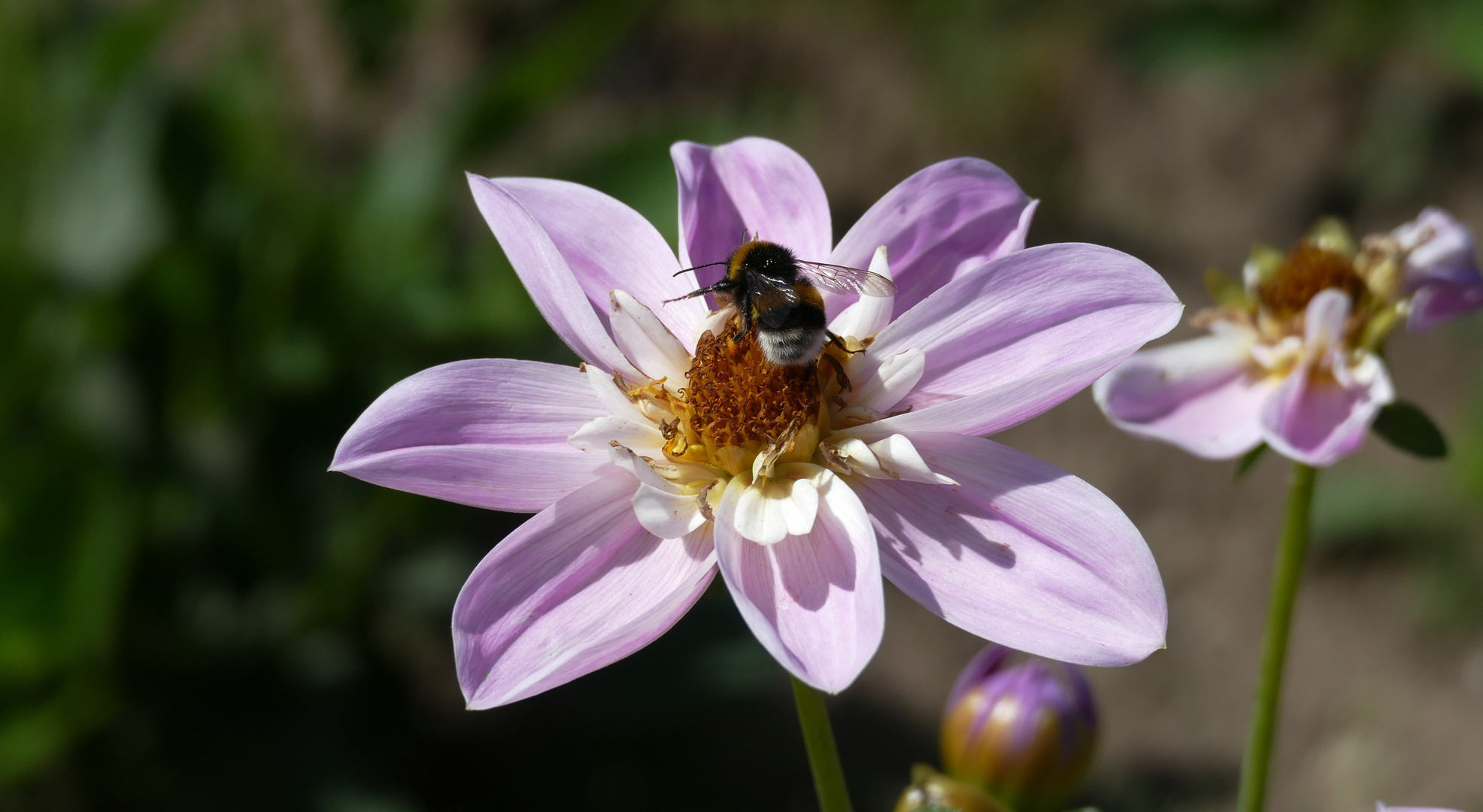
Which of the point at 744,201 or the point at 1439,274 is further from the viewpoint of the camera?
the point at 1439,274

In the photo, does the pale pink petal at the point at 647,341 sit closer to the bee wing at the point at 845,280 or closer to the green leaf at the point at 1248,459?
the bee wing at the point at 845,280

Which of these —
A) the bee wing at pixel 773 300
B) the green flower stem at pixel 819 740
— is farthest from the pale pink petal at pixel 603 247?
the green flower stem at pixel 819 740

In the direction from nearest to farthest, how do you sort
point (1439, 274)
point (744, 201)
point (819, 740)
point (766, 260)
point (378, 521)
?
point (819, 740), point (766, 260), point (744, 201), point (1439, 274), point (378, 521)

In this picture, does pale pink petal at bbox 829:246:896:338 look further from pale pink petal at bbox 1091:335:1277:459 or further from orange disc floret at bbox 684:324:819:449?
pale pink petal at bbox 1091:335:1277:459

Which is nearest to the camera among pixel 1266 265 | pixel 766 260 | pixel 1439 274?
pixel 766 260

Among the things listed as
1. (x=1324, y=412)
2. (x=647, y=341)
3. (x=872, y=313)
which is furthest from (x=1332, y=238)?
(x=647, y=341)

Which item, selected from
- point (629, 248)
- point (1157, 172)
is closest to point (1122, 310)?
point (629, 248)

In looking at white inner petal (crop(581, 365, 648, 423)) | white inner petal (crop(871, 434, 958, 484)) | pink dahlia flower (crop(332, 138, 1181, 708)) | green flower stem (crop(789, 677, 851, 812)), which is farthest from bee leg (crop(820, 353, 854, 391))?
green flower stem (crop(789, 677, 851, 812))

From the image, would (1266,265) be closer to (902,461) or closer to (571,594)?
(902,461)
